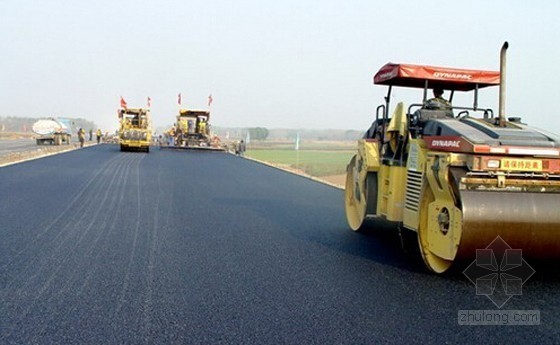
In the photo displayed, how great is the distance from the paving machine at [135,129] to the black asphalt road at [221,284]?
2179 cm

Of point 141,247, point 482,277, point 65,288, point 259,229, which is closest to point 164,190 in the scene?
point 259,229

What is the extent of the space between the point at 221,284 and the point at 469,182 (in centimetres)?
236

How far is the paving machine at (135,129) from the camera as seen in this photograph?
3088cm

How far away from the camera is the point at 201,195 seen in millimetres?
11539

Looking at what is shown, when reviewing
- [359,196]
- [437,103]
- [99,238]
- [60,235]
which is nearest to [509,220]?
[437,103]

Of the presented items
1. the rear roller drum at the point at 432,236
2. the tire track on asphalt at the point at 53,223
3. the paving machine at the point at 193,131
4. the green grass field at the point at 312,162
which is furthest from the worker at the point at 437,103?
the paving machine at the point at 193,131

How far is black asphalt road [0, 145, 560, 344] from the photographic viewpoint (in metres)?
3.91

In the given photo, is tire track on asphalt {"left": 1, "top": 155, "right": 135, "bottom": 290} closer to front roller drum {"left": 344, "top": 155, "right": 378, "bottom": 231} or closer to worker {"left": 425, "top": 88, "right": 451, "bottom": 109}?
front roller drum {"left": 344, "top": 155, "right": 378, "bottom": 231}

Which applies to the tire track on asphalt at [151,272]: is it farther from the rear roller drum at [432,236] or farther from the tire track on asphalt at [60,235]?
the rear roller drum at [432,236]

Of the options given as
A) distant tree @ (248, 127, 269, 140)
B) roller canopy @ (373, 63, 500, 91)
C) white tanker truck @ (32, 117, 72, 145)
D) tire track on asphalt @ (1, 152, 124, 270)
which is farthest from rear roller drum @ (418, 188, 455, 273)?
distant tree @ (248, 127, 269, 140)

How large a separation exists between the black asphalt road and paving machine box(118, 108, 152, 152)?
21.8m

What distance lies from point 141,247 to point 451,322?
12.0ft

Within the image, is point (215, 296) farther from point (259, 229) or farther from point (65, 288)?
point (259, 229)

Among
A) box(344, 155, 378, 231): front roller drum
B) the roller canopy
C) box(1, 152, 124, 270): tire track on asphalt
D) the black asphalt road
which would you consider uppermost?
the roller canopy
